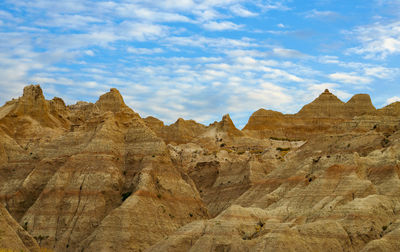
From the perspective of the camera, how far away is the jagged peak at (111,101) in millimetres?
188725

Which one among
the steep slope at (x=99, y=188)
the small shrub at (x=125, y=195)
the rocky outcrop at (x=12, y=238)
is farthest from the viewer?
the small shrub at (x=125, y=195)

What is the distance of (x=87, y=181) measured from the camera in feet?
335

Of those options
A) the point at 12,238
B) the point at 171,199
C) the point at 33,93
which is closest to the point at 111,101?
the point at 33,93

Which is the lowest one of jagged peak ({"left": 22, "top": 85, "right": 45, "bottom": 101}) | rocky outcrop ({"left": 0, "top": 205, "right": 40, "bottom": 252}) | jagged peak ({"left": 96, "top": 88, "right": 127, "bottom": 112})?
rocky outcrop ({"left": 0, "top": 205, "right": 40, "bottom": 252})

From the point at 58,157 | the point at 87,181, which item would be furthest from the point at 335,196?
the point at 58,157

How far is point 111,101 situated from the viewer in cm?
19100

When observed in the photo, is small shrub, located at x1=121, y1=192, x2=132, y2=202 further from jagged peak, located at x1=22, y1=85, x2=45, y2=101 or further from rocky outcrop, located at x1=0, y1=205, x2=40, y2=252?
jagged peak, located at x1=22, y1=85, x2=45, y2=101

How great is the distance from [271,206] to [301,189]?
413 cm

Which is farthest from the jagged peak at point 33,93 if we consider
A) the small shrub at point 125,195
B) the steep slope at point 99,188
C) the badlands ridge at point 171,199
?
the small shrub at point 125,195

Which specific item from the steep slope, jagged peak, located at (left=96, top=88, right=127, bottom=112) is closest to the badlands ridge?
the steep slope

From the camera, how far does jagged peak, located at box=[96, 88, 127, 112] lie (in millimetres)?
188725

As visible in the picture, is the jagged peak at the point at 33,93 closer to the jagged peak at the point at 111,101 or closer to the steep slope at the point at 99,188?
the jagged peak at the point at 111,101

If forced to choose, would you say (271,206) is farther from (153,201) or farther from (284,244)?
(284,244)

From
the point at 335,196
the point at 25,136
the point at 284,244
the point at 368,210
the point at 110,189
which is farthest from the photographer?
the point at 25,136
